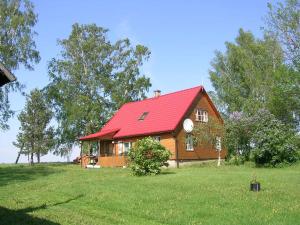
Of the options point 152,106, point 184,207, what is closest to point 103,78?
point 152,106

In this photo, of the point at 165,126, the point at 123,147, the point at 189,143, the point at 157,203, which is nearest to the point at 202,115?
the point at 189,143

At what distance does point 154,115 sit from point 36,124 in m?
29.6

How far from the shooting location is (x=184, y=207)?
13.4 m

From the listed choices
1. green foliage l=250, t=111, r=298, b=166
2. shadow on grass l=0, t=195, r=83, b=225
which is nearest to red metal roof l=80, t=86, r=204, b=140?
green foliage l=250, t=111, r=298, b=166

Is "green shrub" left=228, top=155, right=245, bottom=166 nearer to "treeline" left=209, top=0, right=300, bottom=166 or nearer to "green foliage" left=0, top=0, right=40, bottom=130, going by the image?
"treeline" left=209, top=0, right=300, bottom=166

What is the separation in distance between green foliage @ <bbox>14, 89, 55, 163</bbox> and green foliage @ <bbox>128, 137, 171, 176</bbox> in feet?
129

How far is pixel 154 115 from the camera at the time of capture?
40.2 meters

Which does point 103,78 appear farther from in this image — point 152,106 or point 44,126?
point 44,126

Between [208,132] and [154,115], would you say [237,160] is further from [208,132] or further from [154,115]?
[154,115]

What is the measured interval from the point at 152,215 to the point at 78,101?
1497 inches

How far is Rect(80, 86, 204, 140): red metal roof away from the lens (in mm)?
37531

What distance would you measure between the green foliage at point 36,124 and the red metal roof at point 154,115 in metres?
22.0

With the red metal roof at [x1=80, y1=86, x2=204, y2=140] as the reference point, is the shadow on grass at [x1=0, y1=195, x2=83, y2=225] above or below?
below

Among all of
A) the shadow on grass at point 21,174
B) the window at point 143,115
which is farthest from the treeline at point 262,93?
the shadow on grass at point 21,174
